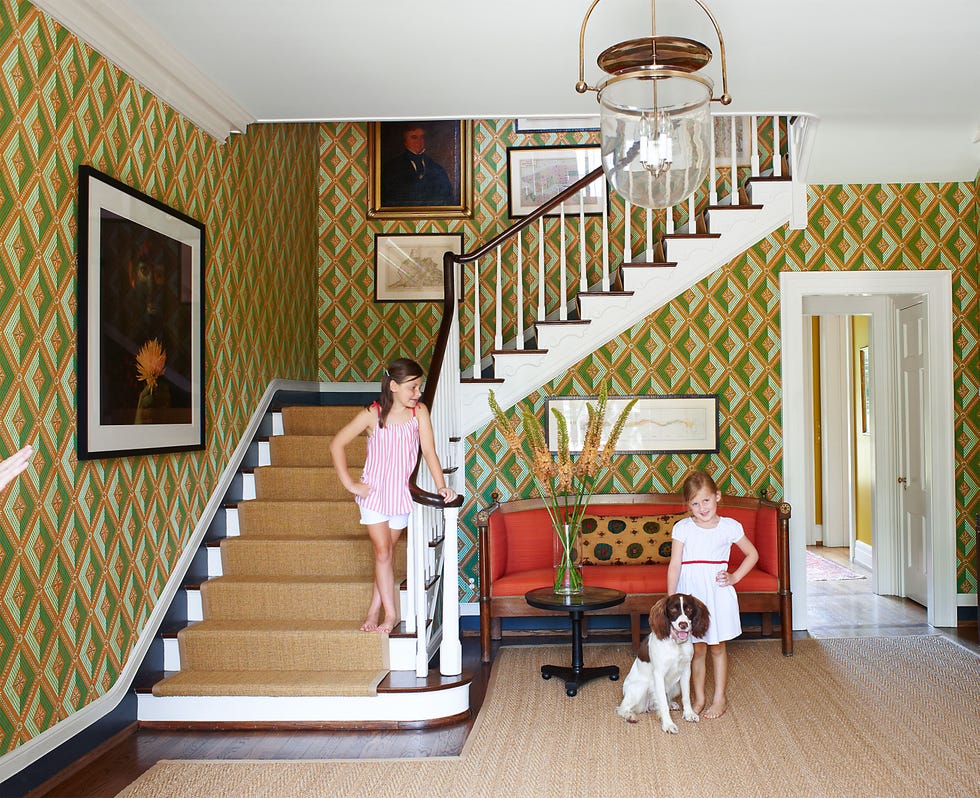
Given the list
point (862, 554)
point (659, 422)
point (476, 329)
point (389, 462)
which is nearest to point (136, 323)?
point (389, 462)

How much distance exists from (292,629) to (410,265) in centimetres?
331

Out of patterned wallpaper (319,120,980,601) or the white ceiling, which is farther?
patterned wallpaper (319,120,980,601)

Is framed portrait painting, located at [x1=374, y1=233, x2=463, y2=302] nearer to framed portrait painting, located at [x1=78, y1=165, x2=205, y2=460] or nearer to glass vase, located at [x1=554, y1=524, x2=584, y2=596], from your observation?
framed portrait painting, located at [x1=78, y1=165, x2=205, y2=460]

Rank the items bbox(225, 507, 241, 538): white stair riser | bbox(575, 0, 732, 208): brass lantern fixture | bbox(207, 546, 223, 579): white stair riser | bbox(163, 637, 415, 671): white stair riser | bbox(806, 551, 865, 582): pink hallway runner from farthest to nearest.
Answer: bbox(806, 551, 865, 582): pink hallway runner → bbox(225, 507, 241, 538): white stair riser → bbox(207, 546, 223, 579): white stair riser → bbox(163, 637, 415, 671): white stair riser → bbox(575, 0, 732, 208): brass lantern fixture

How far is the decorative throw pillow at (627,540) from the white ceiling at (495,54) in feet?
8.15

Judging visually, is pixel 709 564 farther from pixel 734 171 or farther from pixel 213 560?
pixel 734 171

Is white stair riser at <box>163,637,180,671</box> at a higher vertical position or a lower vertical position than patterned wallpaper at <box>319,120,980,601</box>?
lower

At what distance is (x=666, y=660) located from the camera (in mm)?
3881

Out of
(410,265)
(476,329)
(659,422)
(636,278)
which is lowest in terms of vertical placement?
(659,422)

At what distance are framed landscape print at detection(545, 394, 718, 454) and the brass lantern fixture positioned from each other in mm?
3564

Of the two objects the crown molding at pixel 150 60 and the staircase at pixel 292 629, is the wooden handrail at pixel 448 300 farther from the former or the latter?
the crown molding at pixel 150 60

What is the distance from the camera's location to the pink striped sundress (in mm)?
4352

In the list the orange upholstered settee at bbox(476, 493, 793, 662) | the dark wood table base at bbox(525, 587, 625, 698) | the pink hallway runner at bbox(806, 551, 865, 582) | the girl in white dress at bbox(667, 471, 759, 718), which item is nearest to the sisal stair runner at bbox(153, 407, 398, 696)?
the orange upholstered settee at bbox(476, 493, 793, 662)

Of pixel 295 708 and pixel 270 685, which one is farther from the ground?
pixel 270 685
